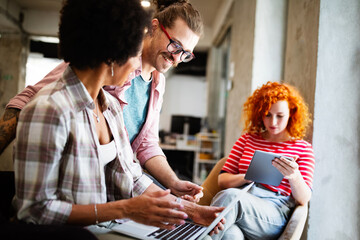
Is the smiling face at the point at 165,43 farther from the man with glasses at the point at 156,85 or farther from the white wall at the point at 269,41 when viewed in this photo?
the white wall at the point at 269,41

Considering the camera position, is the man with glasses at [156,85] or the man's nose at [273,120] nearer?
the man with glasses at [156,85]

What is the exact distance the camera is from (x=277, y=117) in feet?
5.99

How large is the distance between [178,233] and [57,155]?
495mm

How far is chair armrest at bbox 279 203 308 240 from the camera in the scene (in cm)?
136

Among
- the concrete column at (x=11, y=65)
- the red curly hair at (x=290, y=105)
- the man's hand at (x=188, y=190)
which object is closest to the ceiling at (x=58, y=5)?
the concrete column at (x=11, y=65)

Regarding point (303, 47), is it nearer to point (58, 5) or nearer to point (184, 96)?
point (58, 5)

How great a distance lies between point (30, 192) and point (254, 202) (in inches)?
43.2

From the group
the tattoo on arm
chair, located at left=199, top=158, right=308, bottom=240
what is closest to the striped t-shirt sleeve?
chair, located at left=199, top=158, right=308, bottom=240

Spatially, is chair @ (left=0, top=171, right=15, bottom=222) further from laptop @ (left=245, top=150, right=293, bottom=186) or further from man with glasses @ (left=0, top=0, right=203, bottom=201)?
laptop @ (left=245, top=150, right=293, bottom=186)

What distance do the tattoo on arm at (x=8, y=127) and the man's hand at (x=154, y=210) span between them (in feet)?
1.89

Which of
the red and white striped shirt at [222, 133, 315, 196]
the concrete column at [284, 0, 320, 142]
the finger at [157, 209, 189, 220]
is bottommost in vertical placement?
the finger at [157, 209, 189, 220]

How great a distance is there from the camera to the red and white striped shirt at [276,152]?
1693mm

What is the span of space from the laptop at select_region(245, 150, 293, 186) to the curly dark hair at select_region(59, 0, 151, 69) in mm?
913

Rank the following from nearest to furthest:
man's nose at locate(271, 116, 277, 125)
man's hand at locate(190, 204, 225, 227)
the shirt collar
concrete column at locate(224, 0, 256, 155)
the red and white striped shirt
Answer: the shirt collar
man's hand at locate(190, 204, 225, 227)
the red and white striped shirt
man's nose at locate(271, 116, 277, 125)
concrete column at locate(224, 0, 256, 155)
